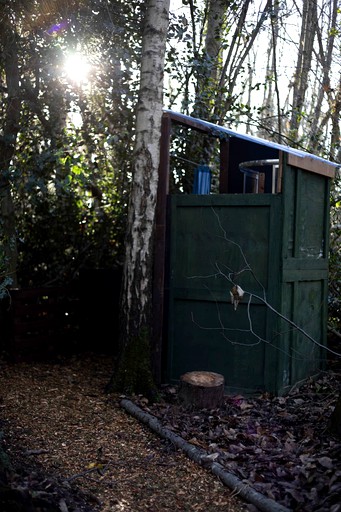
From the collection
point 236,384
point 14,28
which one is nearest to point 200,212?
point 236,384

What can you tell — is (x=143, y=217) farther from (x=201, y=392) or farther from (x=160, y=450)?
(x=160, y=450)

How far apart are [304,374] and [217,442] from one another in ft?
7.55

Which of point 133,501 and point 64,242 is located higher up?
point 64,242

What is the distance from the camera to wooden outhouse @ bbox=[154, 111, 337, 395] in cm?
616

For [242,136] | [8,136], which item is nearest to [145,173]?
[242,136]

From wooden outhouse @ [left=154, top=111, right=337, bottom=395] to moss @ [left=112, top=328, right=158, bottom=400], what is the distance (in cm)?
25

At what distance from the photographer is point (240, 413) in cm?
562

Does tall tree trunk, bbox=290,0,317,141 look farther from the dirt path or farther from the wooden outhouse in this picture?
the dirt path

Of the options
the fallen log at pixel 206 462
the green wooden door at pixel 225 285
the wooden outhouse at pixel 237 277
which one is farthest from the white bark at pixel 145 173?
the fallen log at pixel 206 462

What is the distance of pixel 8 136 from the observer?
6.96 meters

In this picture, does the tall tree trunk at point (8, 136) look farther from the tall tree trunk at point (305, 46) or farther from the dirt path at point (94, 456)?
the tall tree trunk at point (305, 46)

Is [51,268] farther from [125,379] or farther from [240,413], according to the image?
[240,413]

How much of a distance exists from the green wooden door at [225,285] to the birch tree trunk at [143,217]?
1.67 ft

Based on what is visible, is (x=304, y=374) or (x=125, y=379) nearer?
(x=125, y=379)
